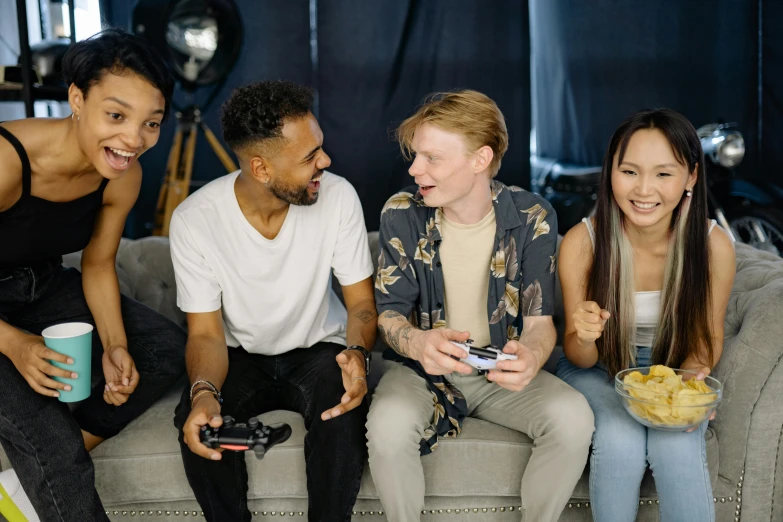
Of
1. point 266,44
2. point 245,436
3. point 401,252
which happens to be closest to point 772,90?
point 266,44

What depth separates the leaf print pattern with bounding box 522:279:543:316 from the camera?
6.77 ft

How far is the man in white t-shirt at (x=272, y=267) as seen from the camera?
6.89 feet

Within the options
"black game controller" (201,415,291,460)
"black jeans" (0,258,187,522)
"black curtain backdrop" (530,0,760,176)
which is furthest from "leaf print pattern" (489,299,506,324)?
"black curtain backdrop" (530,0,760,176)

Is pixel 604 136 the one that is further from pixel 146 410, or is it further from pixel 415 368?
pixel 146 410

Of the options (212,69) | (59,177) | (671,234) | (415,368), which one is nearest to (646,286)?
(671,234)

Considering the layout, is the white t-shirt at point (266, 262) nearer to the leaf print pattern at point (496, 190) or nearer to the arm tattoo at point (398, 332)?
the arm tattoo at point (398, 332)

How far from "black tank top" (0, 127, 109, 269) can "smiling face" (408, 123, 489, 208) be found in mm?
851

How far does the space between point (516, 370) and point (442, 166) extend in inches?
22.5

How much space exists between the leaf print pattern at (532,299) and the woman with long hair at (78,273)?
100 cm

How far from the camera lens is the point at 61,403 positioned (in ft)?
6.16

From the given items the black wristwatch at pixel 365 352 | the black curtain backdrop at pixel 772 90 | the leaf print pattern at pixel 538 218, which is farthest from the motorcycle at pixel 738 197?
the black wristwatch at pixel 365 352

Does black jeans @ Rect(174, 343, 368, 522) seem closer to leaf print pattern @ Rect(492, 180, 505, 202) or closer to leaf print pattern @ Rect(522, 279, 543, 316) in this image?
leaf print pattern @ Rect(522, 279, 543, 316)

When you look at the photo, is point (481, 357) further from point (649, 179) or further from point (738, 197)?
point (738, 197)

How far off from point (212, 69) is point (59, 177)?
7.37 ft
